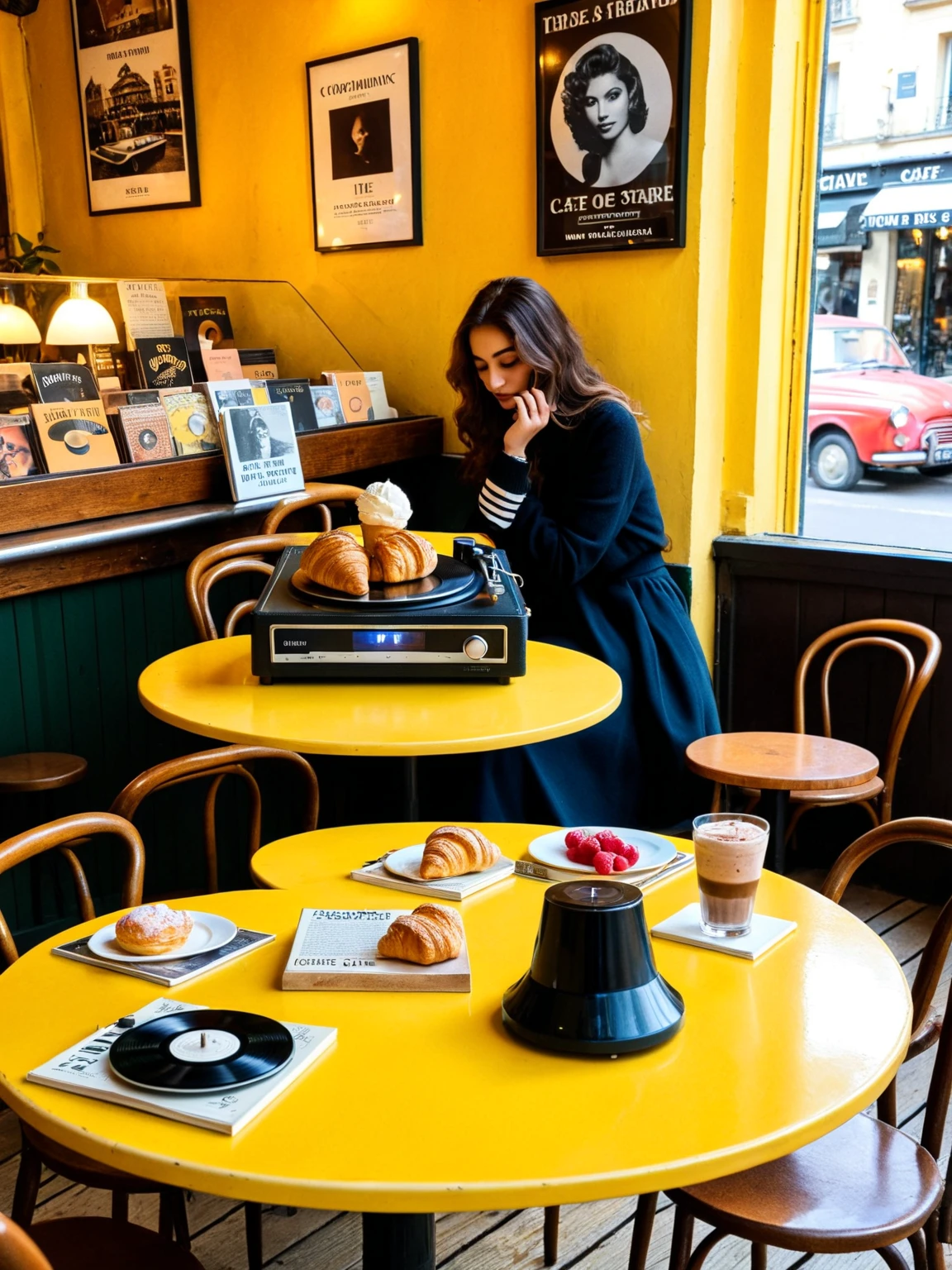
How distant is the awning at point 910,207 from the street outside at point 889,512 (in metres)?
0.68

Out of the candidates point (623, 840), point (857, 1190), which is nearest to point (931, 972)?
point (857, 1190)

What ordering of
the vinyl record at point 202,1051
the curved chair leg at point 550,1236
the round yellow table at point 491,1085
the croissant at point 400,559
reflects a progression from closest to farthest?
the round yellow table at point 491,1085, the vinyl record at point 202,1051, the curved chair leg at point 550,1236, the croissant at point 400,559

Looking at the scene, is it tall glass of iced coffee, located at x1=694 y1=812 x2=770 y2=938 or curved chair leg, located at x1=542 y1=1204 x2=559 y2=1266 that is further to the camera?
curved chair leg, located at x1=542 y1=1204 x2=559 y2=1266

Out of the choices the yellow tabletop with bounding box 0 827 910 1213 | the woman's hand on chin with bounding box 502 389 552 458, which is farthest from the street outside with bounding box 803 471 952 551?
the yellow tabletop with bounding box 0 827 910 1213

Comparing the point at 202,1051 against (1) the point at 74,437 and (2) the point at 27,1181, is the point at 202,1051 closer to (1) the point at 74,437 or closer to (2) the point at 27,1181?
(2) the point at 27,1181

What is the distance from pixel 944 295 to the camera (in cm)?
342

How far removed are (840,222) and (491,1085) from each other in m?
3.07

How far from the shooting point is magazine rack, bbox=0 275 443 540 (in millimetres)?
2979

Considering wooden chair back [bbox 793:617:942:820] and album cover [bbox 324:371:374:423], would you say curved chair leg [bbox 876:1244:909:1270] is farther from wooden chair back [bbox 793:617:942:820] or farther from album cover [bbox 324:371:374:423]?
album cover [bbox 324:371:374:423]

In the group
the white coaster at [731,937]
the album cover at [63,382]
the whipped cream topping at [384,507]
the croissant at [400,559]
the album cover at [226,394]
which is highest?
the album cover at [63,382]

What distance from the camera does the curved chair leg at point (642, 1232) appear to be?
1.64 meters

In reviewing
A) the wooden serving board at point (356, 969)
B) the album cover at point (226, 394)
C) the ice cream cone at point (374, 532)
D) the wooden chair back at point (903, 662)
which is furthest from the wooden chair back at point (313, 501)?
the wooden serving board at point (356, 969)

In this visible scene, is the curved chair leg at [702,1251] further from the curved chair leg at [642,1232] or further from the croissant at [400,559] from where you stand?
the croissant at [400,559]

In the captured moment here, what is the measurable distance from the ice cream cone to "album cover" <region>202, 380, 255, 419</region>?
3.86 ft
